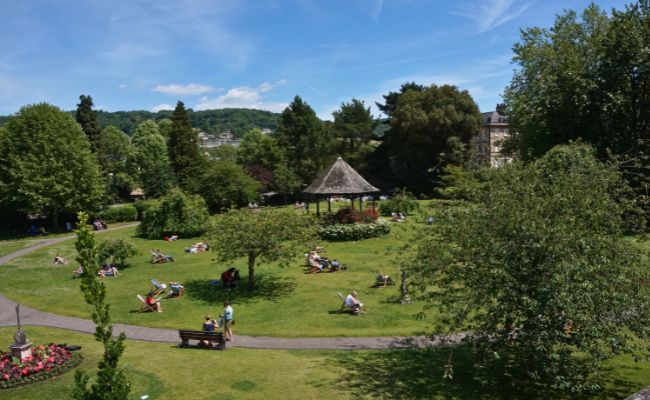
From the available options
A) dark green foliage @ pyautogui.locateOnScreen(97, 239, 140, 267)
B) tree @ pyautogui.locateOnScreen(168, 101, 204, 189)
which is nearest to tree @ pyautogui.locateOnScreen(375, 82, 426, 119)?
tree @ pyautogui.locateOnScreen(168, 101, 204, 189)

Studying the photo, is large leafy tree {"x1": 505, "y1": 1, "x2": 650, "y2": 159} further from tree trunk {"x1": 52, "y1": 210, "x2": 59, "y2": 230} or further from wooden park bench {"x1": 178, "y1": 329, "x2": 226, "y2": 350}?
tree trunk {"x1": 52, "y1": 210, "x2": 59, "y2": 230}

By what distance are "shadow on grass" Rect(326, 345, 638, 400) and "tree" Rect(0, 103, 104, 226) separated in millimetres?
38162

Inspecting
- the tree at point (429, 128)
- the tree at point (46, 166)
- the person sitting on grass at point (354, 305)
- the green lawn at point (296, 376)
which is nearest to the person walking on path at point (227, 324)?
the green lawn at point (296, 376)

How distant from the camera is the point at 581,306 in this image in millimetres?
11203

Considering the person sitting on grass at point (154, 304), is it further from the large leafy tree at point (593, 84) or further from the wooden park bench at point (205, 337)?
the large leafy tree at point (593, 84)

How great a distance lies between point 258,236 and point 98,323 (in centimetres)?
1551

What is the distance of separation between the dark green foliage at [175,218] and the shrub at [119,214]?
12.5m

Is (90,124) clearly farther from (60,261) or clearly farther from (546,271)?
(546,271)

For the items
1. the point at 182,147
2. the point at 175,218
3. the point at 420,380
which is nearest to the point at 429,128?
the point at 182,147

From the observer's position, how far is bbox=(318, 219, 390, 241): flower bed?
123ft

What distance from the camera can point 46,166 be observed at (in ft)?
146

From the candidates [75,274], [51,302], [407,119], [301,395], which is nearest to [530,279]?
[301,395]

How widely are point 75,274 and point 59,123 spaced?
2444 centimetres

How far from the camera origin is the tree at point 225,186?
53938 millimetres
